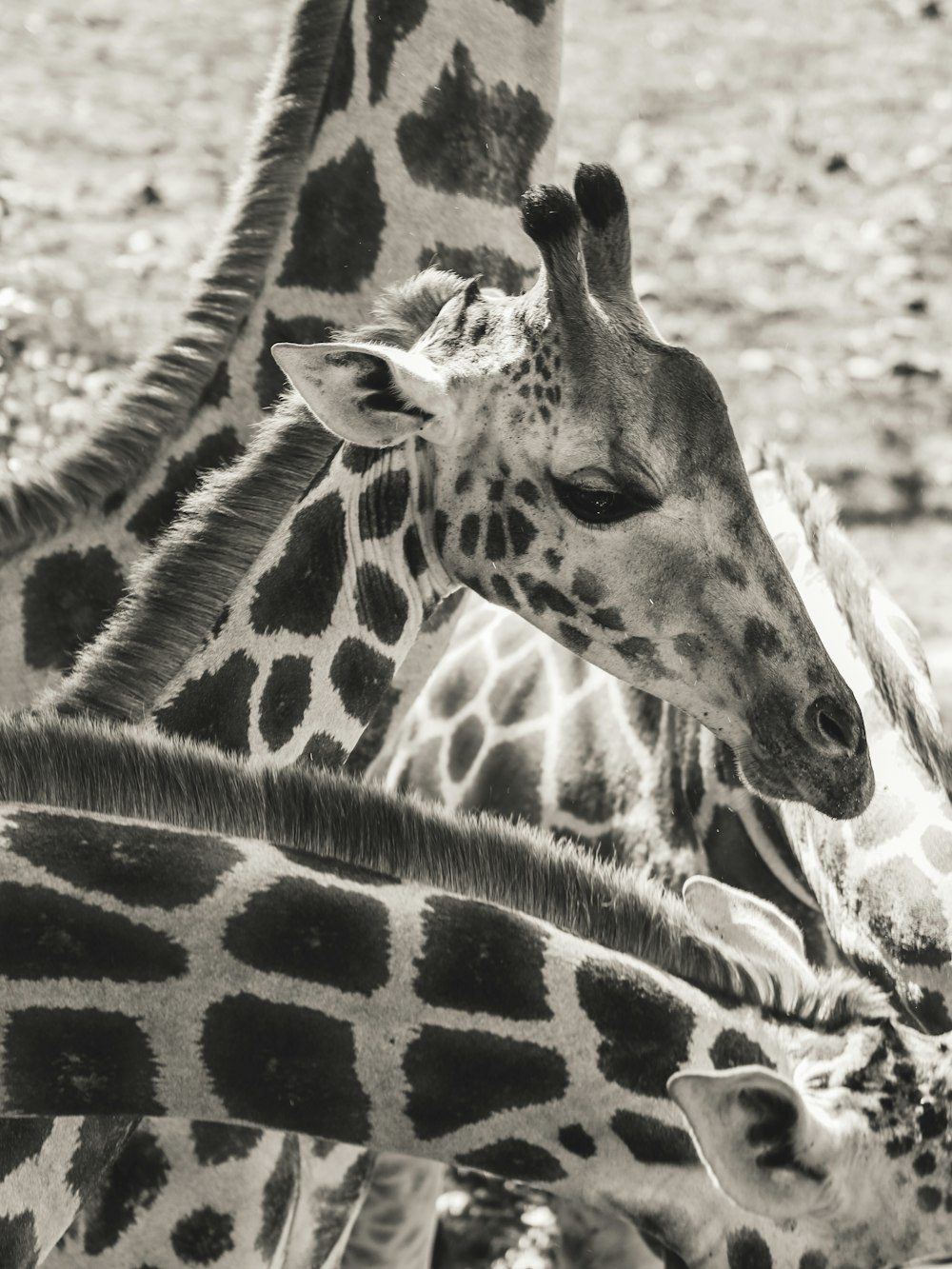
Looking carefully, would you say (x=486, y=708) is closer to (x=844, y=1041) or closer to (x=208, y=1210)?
(x=208, y=1210)

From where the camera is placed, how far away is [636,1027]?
6.98ft

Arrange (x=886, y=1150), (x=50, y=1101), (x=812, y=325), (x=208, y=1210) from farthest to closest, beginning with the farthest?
(x=812, y=325)
(x=208, y=1210)
(x=50, y=1101)
(x=886, y=1150)

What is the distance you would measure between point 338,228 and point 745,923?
220 cm

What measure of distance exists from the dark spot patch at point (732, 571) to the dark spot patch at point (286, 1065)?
1285 mm

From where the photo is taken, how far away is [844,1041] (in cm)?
216

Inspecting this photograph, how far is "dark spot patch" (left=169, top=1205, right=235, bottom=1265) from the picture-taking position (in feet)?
9.68

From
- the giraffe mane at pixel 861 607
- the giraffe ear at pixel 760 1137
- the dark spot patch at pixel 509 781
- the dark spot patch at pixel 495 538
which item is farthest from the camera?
the dark spot patch at pixel 509 781

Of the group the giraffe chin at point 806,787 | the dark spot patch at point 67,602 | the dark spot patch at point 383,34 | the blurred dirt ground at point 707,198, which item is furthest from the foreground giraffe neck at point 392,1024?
the blurred dirt ground at point 707,198

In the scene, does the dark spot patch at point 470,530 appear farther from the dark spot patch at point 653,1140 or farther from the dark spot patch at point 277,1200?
the dark spot patch at point 653,1140

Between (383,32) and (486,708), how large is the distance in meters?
1.67

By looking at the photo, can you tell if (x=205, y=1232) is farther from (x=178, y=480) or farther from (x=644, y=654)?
(x=178, y=480)

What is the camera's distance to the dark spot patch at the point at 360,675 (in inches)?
128

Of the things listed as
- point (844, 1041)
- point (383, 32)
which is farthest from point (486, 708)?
point (844, 1041)

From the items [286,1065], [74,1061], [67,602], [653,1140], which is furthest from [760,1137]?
[67,602]
